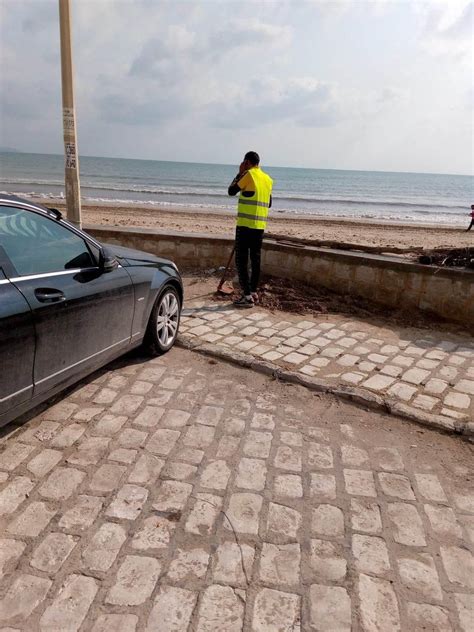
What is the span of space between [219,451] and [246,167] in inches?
163

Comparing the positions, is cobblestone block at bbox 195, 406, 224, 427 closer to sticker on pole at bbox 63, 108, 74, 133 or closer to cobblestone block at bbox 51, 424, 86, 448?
cobblestone block at bbox 51, 424, 86, 448

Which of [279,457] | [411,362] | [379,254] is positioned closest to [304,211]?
[379,254]

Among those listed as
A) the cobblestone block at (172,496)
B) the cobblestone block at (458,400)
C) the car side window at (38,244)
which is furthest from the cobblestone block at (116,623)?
the cobblestone block at (458,400)

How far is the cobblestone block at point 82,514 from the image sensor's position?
2312mm

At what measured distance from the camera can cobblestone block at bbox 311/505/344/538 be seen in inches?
93.0

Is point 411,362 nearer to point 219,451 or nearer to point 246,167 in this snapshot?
point 219,451

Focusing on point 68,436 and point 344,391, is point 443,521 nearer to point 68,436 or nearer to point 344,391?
point 344,391

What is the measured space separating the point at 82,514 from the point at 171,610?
0.76 metres

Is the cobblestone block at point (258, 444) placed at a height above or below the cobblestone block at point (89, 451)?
above

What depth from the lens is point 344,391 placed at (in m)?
3.86

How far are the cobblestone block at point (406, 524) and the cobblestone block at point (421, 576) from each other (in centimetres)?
10

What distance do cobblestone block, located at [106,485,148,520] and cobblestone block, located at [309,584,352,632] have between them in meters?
0.99

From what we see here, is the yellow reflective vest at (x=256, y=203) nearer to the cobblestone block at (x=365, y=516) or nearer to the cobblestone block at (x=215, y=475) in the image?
the cobblestone block at (x=215, y=475)

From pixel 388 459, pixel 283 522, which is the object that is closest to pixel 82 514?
pixel 283 522
